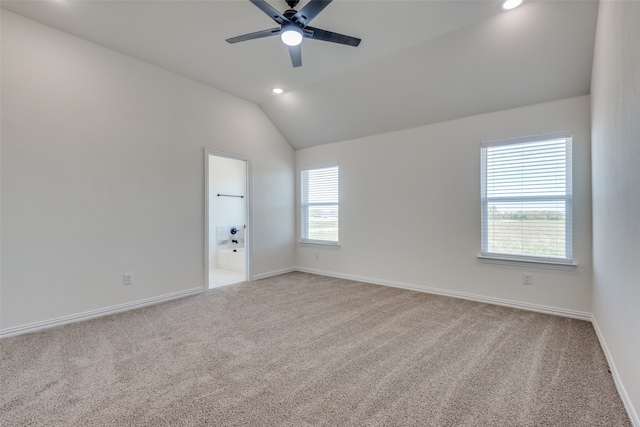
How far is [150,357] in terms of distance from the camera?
234 cm

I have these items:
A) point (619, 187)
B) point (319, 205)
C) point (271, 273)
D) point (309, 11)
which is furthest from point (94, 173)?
point (619, 187)

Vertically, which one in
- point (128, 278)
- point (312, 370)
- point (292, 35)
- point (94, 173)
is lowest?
point (312, 370)

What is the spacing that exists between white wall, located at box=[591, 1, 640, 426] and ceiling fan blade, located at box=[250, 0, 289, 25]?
83.1 inches

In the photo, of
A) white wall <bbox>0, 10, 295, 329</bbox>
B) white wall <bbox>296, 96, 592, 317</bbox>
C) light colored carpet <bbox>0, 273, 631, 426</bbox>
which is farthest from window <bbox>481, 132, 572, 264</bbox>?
white wall <bbox>0, 10, 295, 329</bbox>

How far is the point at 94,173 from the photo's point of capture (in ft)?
10.6

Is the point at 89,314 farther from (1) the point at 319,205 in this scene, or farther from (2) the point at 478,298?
(2) the point at 478,298

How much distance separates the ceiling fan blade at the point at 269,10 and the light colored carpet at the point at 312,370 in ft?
8.75

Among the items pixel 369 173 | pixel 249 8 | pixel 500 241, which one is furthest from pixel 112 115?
pixel 500 241

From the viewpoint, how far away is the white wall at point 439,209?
10.4 feet

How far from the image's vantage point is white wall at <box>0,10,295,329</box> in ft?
9.08

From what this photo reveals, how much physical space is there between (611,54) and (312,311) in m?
3.43

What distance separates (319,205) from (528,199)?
3264mm

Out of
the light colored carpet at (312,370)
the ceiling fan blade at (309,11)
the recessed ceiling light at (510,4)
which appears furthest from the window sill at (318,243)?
the recessed ceiling light at (510,4)

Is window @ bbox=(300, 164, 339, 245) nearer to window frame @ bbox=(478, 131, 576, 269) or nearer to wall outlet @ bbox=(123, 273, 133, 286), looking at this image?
window frame @ bbox=(478, 131, 576, 269)
